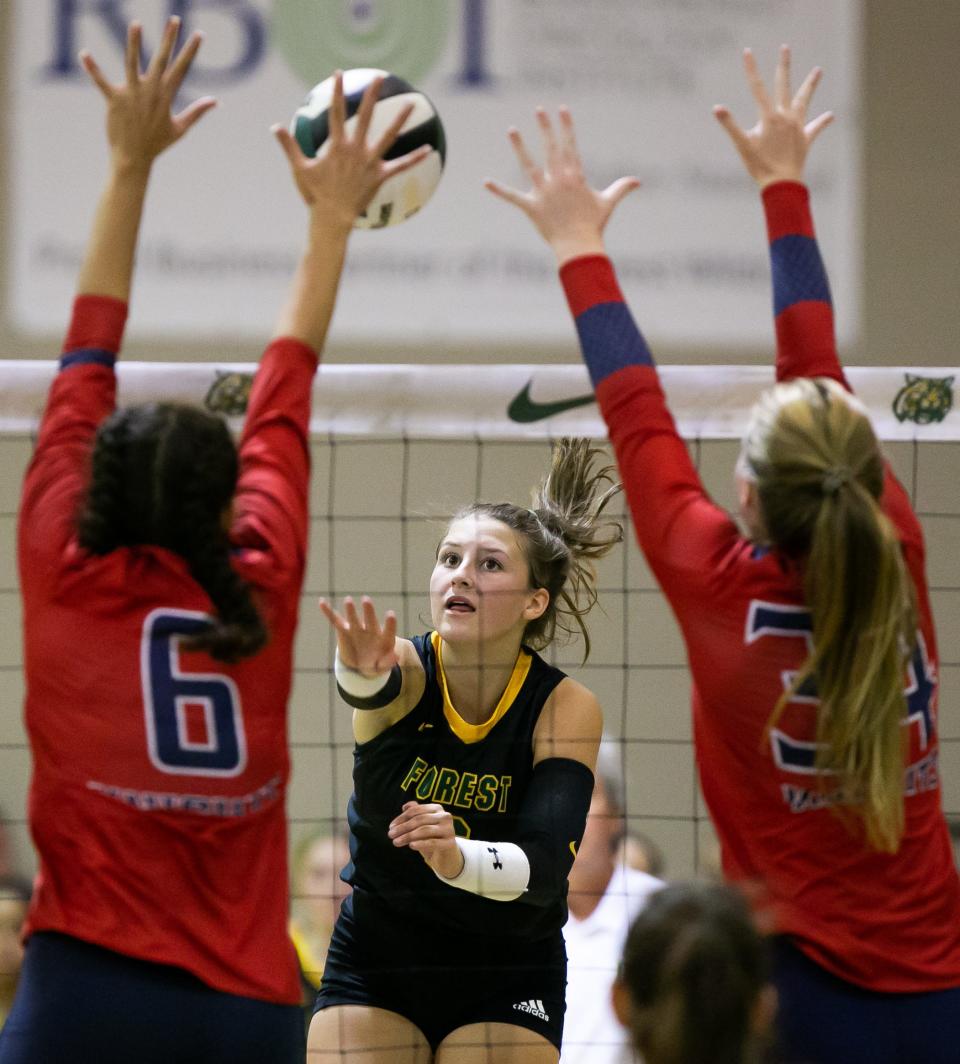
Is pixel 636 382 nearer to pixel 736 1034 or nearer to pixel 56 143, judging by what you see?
pixel 736 1034

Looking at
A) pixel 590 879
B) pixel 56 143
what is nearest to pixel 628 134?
pixel 56 143

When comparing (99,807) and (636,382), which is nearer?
(99,807)

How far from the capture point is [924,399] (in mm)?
3338

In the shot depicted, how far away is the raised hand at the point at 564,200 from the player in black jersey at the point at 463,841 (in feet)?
3.06

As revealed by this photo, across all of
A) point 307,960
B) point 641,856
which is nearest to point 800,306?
point 641,856

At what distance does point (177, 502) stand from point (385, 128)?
1.25 metres

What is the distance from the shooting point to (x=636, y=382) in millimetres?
2459

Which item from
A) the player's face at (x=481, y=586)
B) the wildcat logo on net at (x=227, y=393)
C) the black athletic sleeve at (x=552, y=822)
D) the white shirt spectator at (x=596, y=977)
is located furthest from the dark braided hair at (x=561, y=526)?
the white shirt spectator at (x=596, y=977)

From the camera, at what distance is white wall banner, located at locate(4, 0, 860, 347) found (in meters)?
6.55

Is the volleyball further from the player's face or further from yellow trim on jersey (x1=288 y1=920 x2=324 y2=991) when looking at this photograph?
yellow trim on jersey (x1=288 y1=920 x2=324 y2=991)

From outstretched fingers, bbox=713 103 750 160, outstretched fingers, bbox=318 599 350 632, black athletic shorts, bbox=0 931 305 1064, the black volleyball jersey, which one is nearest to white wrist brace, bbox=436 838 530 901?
the black volleyball jersey

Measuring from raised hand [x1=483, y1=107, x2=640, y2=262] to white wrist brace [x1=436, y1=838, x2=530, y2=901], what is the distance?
117cm

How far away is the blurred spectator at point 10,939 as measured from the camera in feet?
13.3

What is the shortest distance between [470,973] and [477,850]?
0.36 metres
